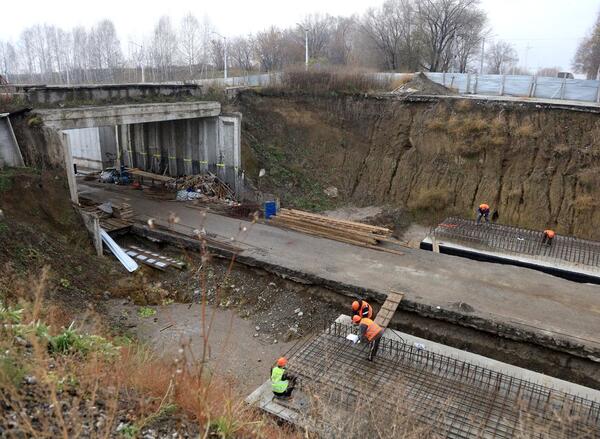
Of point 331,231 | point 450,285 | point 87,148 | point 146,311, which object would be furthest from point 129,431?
point 87,148

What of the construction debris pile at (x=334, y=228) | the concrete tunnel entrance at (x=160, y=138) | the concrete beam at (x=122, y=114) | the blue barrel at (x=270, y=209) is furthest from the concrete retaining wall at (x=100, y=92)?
the construction debris pile at (x=334, y=228)

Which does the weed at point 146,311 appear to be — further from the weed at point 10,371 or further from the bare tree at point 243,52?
the bare tree at point 243,52

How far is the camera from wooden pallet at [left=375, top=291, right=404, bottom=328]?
11.7m

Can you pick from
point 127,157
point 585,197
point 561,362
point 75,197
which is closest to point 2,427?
point 561,362

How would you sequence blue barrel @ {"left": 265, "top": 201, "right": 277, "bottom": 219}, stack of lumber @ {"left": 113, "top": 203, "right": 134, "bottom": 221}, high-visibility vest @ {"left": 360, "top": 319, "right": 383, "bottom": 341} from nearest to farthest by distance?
high-visibility vest @ {"left": 360, "top": 319, "right": 383, "bottom": 341}
stack of lumber @ {"left": 113, "top": 203, "right": 134, "bottom": 221}
blue barrel @ {"left": 265, "top": 201, "right": 277, "bottom": 219}

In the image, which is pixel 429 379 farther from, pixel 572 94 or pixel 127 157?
pixel 572 94

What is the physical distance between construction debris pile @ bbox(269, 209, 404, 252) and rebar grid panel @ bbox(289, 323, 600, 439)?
638 centimetres

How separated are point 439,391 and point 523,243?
32.7ft

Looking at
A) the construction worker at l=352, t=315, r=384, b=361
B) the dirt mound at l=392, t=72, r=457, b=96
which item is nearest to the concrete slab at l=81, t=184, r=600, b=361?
the construction worker at l=352, t=315, r=384, b=361

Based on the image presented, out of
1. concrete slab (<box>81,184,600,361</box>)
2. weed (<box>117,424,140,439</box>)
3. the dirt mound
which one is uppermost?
the dirt mound

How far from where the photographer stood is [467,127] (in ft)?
76.0

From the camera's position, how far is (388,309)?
12.3 metres

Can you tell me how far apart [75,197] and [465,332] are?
1485 centimetres

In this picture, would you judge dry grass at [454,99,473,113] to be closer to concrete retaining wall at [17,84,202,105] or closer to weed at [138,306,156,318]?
concrete retaining wall at [17,84,202,105]
